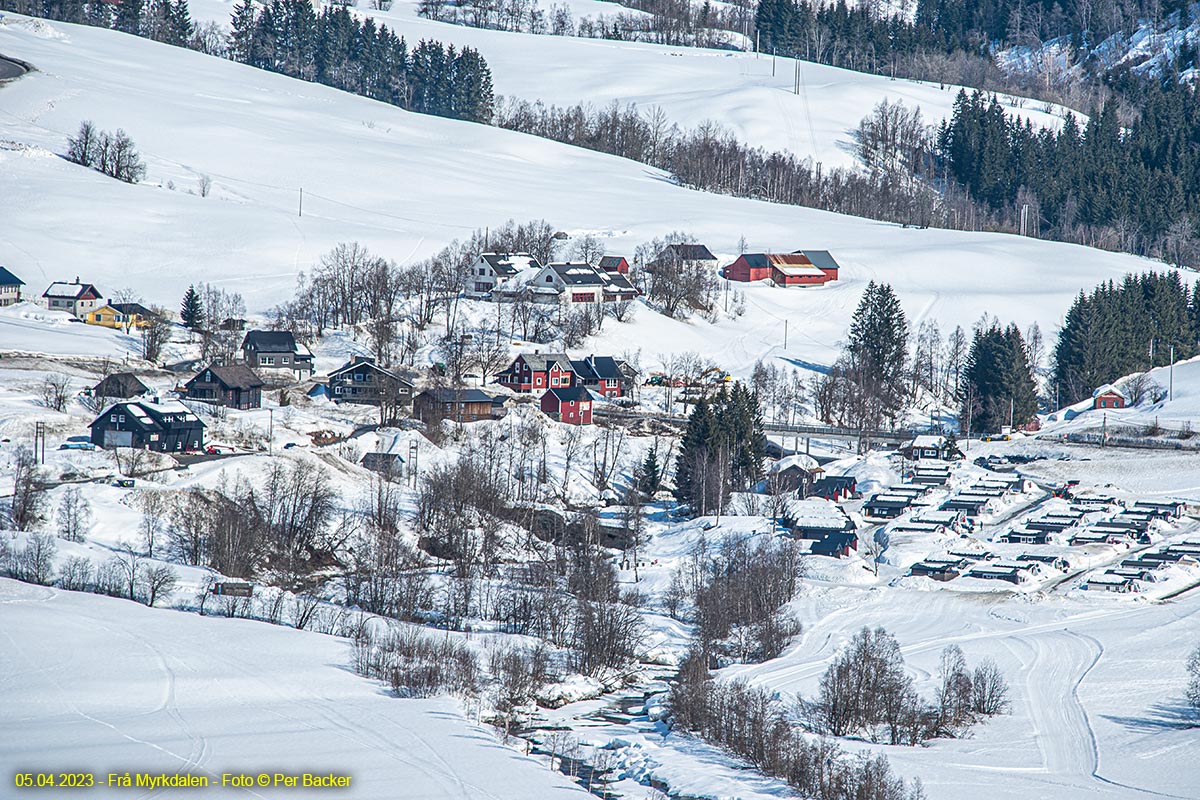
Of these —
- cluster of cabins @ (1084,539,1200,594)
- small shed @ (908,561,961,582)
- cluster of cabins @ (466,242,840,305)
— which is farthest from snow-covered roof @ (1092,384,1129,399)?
small shed @ (908,561,961,582)

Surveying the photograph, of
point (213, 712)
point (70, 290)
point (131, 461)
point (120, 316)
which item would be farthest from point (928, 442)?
point (70, 290)

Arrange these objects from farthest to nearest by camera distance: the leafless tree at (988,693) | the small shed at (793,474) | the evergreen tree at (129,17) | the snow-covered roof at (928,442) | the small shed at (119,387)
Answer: the evergreen tree at (129,17) → the snow-covered roof at (928,442) → the small shed at (793,474) → the small shed at (119,387) → the leafless tree at (988,693)

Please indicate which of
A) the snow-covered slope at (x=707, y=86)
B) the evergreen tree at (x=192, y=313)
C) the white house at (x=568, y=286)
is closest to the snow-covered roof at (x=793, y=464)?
the white house at (x=568, y=286)

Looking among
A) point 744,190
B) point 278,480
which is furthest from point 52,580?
point 744,190

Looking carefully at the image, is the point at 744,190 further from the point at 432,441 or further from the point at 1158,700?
the point at 1158,700

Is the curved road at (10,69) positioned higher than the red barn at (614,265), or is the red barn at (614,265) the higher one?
the curved road at (10,69)

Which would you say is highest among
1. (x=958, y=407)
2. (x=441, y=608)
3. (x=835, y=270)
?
(x=835, y=270)

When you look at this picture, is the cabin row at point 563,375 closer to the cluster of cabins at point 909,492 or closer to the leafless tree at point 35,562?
the cluster of cabins at point 909,492

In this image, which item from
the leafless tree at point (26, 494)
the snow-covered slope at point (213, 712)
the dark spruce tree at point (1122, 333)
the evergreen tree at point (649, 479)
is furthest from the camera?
the dark spruce tree at point (1122, 333)
